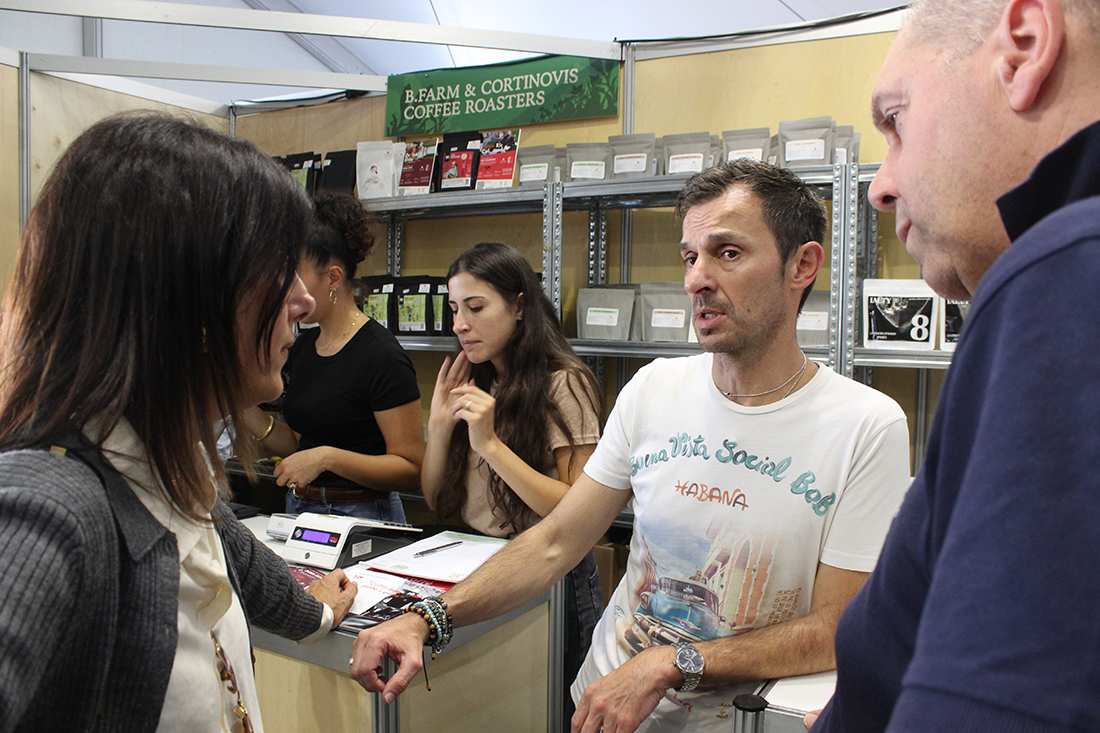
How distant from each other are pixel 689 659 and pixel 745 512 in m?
0.28

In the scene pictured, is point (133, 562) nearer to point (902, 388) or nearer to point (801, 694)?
point (801, 694)

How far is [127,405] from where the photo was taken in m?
0.73

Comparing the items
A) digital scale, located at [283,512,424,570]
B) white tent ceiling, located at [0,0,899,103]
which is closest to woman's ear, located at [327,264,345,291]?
digital scale, located at [283,512,424,570]

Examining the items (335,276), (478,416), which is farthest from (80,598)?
(335,276)

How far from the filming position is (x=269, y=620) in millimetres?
1288

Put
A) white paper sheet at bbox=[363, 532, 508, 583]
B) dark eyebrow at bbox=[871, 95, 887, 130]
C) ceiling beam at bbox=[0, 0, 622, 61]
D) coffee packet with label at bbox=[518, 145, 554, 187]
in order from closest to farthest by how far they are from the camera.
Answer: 1. dark eyebrow at bbox=[871, 95, 887, 130]
2. white paper sheet at bbox=[363, 532, 508, 583]
3. ceiling beam at bbox=[0, 0, 622, 61]
4. coffee packet with label at bbox=[518, 145, 554, 187]

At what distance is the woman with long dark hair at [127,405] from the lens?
64cm

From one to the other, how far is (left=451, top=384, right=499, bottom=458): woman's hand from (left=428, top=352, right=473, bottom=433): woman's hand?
0.12ft

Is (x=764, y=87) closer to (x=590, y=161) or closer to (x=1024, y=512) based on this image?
(x=590, y=161)

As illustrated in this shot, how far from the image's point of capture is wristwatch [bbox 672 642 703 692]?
4.09ft

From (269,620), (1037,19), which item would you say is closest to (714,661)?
(269,620)

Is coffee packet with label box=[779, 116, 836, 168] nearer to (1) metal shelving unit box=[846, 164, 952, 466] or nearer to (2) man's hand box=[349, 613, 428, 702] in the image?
(1) metal shelving unit box=[846, 164, 952, 466]

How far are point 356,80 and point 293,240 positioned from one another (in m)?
3.26

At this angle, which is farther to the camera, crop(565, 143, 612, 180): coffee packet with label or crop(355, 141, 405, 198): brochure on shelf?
crop(355, 141, 405, 198): brochure on shelf
